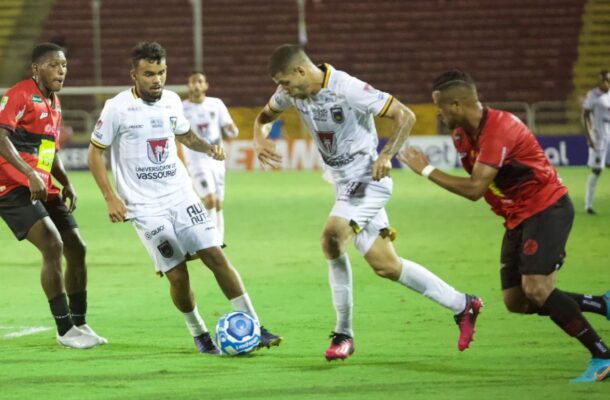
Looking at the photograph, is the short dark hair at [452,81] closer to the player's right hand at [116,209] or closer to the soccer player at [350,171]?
the soccer player at [350,171]

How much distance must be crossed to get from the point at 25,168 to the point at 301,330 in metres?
2.58

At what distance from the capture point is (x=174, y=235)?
841cm

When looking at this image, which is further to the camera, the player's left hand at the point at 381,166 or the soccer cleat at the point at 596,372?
the player's left hand at the point at 381,166

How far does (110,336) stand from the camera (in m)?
9.38

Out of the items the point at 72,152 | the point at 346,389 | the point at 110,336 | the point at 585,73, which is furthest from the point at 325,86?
the point at 585,73

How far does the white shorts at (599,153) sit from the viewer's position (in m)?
19.7

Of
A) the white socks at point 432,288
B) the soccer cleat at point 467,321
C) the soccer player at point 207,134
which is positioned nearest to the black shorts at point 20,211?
the white socks at point 432,288

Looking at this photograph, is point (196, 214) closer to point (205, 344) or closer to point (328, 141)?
point (205, 344)

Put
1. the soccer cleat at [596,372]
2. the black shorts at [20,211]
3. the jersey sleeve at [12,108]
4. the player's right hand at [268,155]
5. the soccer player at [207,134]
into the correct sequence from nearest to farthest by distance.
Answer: the soccer cleat at [596,372] < the player's right hand at [268,155] < the jersey sleeve at [12,108] < the black shorts at [20,211] < the soccer player at [207,134]

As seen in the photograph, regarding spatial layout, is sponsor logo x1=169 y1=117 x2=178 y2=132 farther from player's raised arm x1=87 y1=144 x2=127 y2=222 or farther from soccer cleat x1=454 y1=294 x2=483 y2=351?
soccer cleat x1=454 y1=294 x2=483 y2=351

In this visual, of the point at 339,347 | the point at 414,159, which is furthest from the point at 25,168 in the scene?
the point at 414,159

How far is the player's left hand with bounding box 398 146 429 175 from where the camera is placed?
7156mm

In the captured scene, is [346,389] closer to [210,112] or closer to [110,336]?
[110,336]

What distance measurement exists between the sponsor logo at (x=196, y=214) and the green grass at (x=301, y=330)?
3.20 ft
